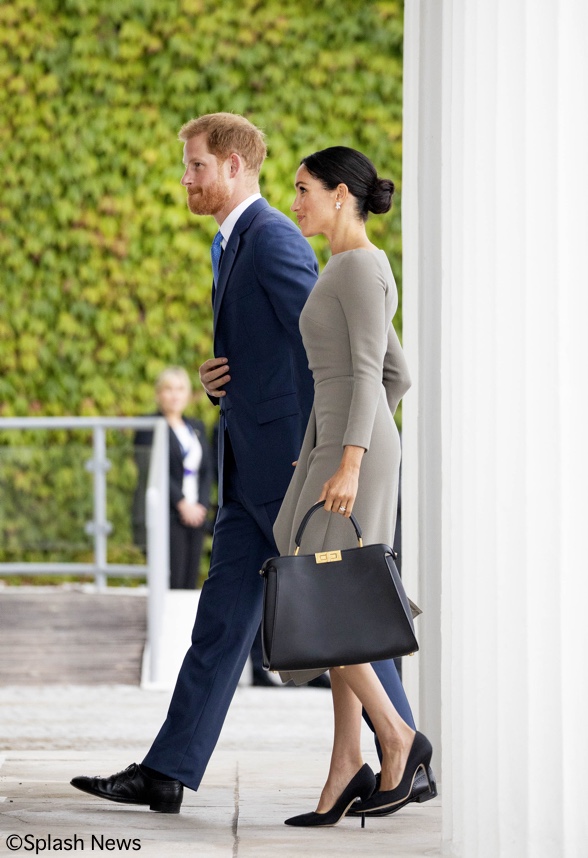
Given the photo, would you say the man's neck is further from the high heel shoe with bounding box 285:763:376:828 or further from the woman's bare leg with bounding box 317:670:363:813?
the high heel shoe with bounding box 285:763:376:828

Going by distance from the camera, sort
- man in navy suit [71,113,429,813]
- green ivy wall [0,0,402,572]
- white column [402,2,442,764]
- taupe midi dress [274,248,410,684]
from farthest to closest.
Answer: green ivy wall [0,0,402,572], white column [402,2,442,764], man in navy suit [71,113,429,813], taupe midi dress [274,248,410,684]

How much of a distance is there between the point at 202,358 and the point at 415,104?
180 inches

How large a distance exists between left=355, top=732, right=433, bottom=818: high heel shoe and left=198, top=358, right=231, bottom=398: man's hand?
88cm

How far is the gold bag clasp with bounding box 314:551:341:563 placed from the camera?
2387 mm

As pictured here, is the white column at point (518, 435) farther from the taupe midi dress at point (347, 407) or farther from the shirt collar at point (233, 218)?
the shirt collar at point (233, 218)

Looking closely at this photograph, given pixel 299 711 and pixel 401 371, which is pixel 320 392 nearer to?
pixel 401 371

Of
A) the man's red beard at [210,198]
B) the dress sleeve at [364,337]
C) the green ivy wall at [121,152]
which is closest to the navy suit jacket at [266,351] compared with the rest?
the man's red beard at [210,198]

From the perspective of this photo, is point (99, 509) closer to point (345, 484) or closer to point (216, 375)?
point (216, 375)

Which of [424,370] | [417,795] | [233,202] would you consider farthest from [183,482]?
[417,795]

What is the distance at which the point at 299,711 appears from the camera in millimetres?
4883

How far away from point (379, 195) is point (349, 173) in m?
0.09

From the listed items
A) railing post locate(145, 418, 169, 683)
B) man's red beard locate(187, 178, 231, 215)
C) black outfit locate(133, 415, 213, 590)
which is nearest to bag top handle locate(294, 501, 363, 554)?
man's red beard locate(187, 178, 231, 215)

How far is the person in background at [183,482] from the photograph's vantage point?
6.47 meters

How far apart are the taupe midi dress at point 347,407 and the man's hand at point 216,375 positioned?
29 cm
